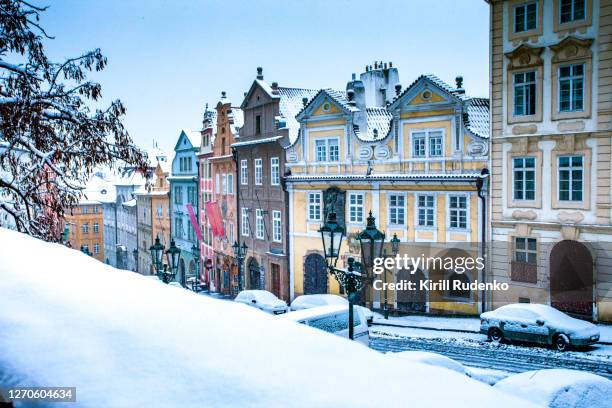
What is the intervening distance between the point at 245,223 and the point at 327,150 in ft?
25.0

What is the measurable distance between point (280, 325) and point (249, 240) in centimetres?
2746

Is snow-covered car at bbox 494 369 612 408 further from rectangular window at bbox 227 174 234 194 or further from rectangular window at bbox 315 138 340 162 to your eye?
rectangular window at bbox 227 174 234 194

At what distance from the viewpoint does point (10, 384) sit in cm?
162

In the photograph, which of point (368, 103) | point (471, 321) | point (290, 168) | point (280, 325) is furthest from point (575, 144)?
point (280, 325)

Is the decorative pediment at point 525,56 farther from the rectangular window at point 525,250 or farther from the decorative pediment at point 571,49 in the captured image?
the rectangular window at point 525,250

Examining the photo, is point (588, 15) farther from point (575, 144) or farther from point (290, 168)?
point (290, 168)

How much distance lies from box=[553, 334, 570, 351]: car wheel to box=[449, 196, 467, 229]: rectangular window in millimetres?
5812

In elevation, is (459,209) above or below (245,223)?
above

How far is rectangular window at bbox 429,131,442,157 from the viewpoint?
20250 mm

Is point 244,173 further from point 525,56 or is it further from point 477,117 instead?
point 525,56

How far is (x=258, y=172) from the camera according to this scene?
1123 inches

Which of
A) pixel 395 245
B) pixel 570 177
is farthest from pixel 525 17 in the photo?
pixel 395 245

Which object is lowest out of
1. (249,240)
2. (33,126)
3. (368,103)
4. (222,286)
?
(222,286)

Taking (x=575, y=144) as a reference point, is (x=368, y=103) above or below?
above
